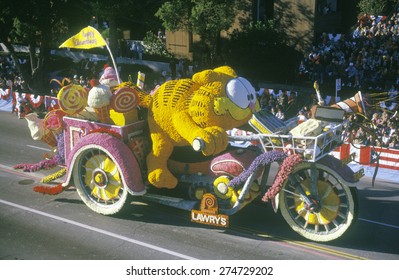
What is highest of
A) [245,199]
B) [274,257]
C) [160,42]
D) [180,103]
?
[160,42]

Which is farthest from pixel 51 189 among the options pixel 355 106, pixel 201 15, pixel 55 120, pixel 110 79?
pixel 201 15

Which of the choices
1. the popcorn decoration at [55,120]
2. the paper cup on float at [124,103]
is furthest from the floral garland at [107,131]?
the popcorn decoration at [55,120]

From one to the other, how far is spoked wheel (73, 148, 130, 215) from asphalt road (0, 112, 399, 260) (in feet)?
0.92

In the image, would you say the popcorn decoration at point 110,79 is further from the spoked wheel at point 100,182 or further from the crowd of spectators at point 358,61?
the crowd of spectators at point 358,61

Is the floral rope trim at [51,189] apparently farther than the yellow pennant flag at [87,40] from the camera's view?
No

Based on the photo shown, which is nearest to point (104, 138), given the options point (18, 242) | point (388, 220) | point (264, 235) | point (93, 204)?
point (93, 204)

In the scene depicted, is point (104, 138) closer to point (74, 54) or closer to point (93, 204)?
point (93, 204)

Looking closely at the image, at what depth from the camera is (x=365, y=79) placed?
22.5m

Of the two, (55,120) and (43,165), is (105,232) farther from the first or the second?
(43,165)

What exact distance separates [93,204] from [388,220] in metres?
6.17

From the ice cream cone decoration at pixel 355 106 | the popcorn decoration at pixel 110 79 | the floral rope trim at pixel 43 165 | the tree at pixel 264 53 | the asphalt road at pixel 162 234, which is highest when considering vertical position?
the tree at pixel 264 53

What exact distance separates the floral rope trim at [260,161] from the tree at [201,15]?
1582 cm

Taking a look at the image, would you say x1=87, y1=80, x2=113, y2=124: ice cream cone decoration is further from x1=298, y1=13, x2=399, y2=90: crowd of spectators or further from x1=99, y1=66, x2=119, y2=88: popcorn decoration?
x1=298, y1=13, x2=399, y2=90: crowd of spectators

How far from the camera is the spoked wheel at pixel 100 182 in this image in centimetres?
1108
